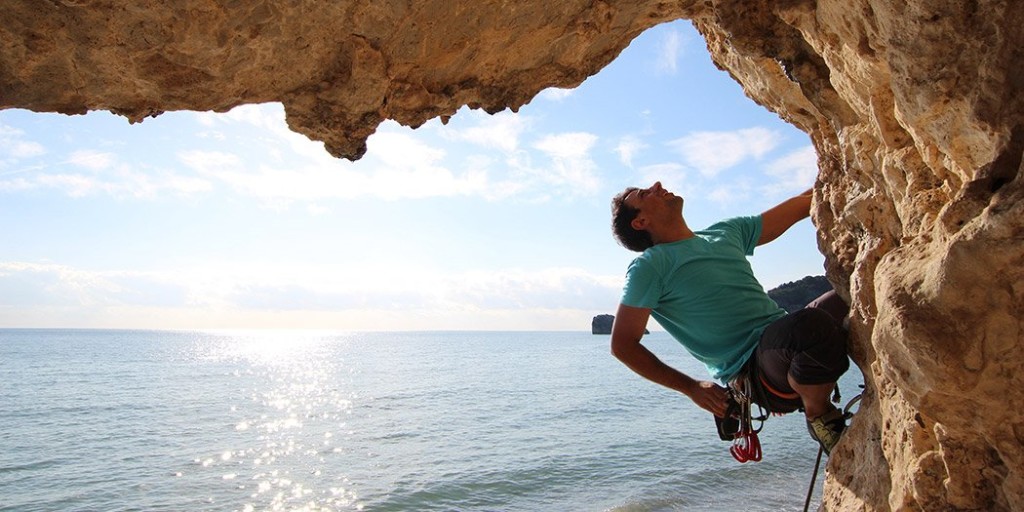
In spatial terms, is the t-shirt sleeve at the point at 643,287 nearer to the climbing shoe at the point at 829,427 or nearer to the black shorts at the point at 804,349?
the black shorts at the point at 804,349

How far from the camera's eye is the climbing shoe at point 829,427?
3.16 meters

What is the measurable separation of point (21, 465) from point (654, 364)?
55.4 ft

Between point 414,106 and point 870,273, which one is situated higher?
Result: point 414,106

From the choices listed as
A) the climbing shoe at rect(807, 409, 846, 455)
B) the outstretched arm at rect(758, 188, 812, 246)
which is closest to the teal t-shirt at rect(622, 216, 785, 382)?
the climbing shoe at rect(807, 409, 846, 455)

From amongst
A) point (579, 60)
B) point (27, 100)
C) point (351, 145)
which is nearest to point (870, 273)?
point (579, 60)

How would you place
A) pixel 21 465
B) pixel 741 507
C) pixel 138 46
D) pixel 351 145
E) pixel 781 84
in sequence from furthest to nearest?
1. pixel 21 465
2. pixel 741 507
3. pixel 351 145
4. pixel 781 84
5. pixel 138 46

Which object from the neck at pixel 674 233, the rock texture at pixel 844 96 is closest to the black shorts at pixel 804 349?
the rock texture at pixel 844 96

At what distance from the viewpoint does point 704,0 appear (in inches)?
144

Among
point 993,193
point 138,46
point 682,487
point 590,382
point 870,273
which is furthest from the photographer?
point 590,382

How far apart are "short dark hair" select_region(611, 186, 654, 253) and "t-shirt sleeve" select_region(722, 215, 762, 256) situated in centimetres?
51

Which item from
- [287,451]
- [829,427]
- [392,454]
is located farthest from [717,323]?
[287,451]

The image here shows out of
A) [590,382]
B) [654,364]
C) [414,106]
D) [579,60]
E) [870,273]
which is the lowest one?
[590,382]

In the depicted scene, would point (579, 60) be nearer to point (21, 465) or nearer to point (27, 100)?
point (27, 100)

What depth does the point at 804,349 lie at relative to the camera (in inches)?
111
